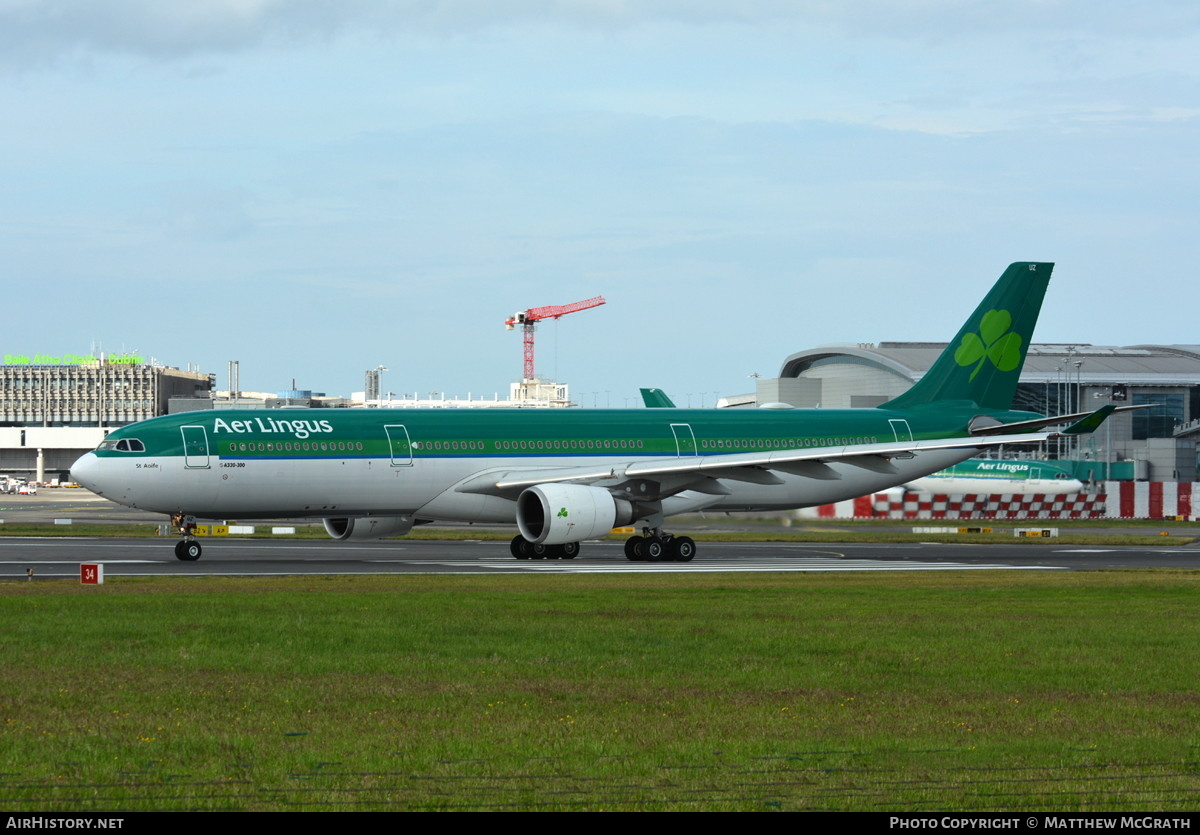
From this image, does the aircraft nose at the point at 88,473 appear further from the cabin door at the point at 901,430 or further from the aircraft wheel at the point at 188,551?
the cabin door at the point at 901,430

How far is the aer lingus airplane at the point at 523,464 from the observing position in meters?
40.0

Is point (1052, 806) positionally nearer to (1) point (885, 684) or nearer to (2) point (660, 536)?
(1) point (885, 684)

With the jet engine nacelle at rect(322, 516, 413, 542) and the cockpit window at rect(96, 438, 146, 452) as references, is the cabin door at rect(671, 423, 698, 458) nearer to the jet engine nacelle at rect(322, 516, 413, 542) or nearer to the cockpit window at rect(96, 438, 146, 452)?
the jet engine nacelle at rect(322, 516, 413, 542)

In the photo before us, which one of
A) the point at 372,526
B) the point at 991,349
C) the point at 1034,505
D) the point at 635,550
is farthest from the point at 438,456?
the point at 1034,505

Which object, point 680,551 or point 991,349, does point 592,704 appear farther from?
point 991,349

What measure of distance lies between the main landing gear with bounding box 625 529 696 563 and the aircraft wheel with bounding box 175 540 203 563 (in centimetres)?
1268

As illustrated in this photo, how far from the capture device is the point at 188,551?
39719 millimetres

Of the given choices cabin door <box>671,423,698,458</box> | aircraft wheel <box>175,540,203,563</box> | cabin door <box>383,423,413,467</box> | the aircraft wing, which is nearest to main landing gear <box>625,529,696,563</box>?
the aircraft wing

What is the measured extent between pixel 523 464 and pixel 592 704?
28.1 meters

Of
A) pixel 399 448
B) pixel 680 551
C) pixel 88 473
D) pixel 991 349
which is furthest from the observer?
pixel 991 349

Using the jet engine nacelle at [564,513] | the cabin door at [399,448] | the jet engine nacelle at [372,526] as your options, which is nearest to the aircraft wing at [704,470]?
the jet engine nacelle at [564,513]

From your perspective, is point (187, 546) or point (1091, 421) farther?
point (1091, 421)

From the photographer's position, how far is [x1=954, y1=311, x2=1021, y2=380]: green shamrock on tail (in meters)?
50.7

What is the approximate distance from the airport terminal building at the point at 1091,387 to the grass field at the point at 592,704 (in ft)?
342
